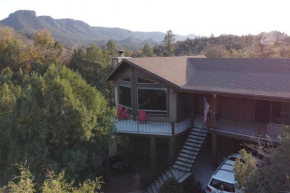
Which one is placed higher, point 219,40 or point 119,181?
point 219,40

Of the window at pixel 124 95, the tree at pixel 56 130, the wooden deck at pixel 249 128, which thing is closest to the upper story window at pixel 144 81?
the window at pixel 124 95

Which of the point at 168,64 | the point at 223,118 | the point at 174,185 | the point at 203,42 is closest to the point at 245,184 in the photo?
the point at 174,185

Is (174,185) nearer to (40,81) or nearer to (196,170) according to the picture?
A: (196,170)

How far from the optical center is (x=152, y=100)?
15.8 metres

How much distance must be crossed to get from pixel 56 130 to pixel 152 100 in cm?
666

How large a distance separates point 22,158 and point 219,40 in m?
70.1

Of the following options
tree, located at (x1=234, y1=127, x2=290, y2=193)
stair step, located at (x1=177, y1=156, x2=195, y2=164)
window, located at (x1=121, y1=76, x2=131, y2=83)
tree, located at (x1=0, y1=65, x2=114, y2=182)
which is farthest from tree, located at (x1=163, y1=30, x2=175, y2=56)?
tree, located at (x1=234, y1=127, x2=290, y2=193)

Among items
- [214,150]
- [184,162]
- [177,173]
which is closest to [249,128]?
[214,150]

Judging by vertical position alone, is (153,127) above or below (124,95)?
below

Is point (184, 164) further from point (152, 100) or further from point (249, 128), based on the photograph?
point (152, 100)

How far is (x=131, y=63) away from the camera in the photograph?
15.3 metres

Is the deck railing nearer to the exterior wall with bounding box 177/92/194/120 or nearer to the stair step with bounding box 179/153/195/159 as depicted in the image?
the exterior wall with bounding box 177/92/194/120

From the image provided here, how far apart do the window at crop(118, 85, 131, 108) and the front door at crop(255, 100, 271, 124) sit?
26.4 ft

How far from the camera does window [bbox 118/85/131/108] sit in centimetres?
1684
